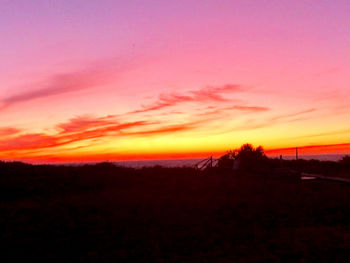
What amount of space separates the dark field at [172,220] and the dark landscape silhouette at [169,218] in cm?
2

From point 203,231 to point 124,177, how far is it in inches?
596

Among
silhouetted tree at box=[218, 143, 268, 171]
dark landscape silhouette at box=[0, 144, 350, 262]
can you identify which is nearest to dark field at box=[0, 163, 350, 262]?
dark landscape silhouette at box=[0, 144, 350, 262]

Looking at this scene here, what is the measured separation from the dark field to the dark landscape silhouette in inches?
1.0

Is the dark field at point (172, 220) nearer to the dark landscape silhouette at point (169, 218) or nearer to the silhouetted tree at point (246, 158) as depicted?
the dark landscape silhouette at point (169, 218)

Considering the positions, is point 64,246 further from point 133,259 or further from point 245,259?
point 245,259

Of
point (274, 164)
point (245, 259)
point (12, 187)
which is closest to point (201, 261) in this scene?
point (245, 259)

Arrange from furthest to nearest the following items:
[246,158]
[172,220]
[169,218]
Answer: [246,158]
[169,218]
[172,220]

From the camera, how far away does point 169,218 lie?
15.1m

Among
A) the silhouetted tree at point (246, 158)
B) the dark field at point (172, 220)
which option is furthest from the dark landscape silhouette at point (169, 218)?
the silhouetted tree at point (246, 158)

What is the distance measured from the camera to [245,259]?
10.1m

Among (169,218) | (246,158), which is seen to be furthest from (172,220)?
(246,158)

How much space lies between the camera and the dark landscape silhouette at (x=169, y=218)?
10836 millimetres

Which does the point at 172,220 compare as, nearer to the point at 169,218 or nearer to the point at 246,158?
the point at 169,218

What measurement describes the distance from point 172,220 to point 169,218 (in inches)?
13.7
